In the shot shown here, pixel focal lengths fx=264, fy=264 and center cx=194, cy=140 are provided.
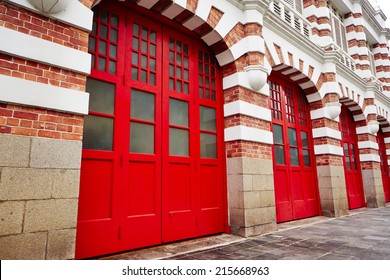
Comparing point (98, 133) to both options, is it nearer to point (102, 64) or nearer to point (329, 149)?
point (102, 64)

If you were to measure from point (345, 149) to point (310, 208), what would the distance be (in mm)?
3447

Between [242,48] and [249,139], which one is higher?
[242,48]

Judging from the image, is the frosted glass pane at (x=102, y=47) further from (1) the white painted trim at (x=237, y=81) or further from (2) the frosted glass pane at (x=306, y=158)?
(2) the frosted glass pane at (x=306, y=158)

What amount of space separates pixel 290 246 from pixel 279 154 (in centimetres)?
284

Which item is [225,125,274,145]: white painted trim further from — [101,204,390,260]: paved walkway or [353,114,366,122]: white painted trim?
[353,114,366,122]: white painted trim

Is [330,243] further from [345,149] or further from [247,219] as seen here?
[345,149]

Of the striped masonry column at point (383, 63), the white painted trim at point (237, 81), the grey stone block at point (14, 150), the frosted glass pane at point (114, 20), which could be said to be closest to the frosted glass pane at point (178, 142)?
the white painted trim at point (237, 81)

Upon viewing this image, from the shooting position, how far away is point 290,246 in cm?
407

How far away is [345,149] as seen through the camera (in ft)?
30.4

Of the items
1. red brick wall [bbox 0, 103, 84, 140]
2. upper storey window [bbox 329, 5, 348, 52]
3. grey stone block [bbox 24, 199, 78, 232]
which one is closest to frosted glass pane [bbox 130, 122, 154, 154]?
red brick wall [bbox 0, 103, 84, 140]

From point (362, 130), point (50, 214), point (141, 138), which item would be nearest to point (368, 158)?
point (362, 130)

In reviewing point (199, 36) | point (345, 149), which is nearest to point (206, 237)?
point (199, 36)

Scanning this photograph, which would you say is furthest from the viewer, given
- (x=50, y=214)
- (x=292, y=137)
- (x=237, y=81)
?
(x=292, y=137)

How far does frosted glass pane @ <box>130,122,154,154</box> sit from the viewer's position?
13.1 ft
